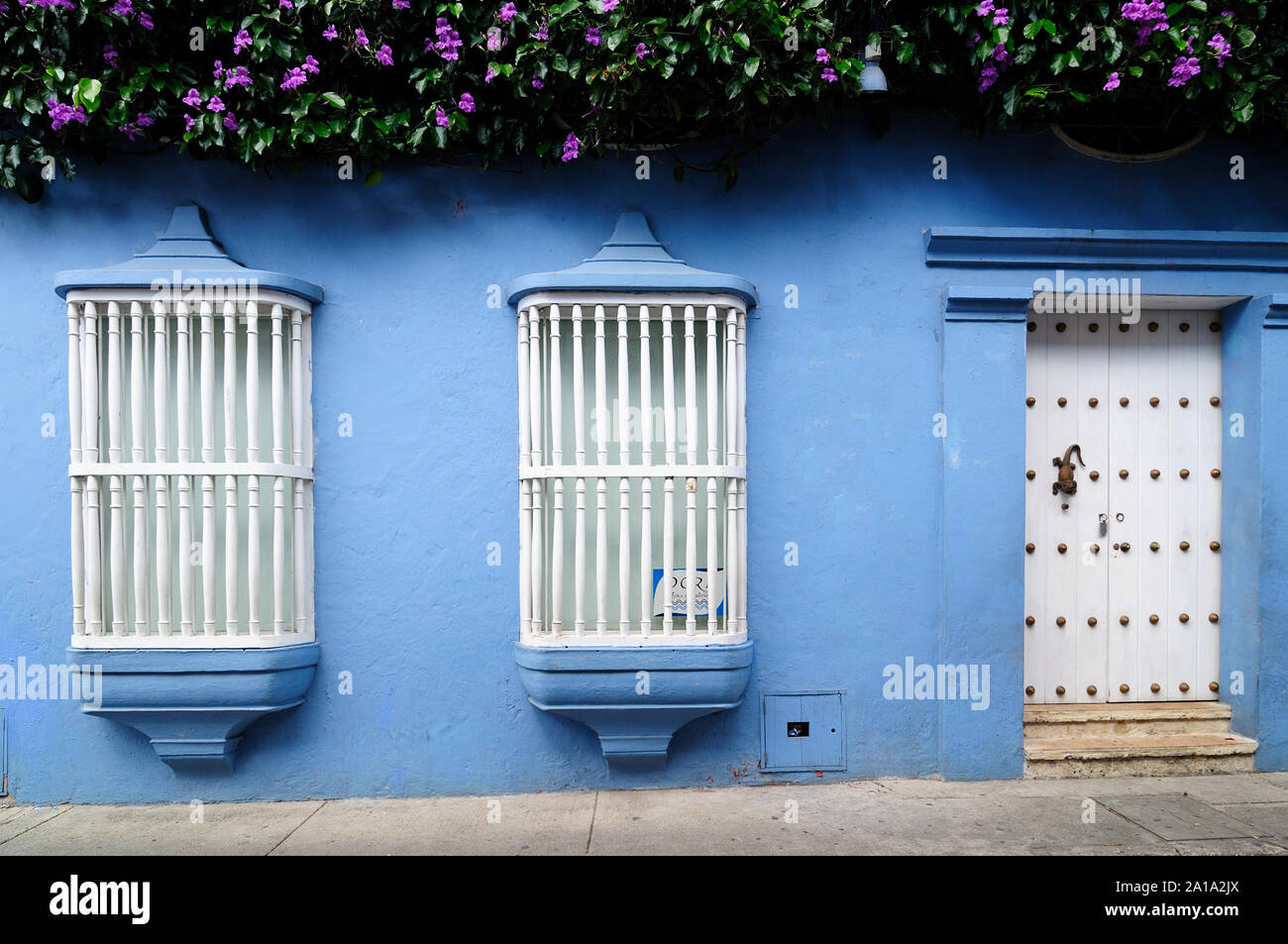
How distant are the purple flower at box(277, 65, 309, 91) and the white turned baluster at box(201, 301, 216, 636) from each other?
1082mm

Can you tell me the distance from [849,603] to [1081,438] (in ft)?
5.41

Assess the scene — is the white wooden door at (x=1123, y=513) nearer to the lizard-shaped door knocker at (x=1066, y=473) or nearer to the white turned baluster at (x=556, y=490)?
the lizard-shaped door knocker at (x=1066, y=473)

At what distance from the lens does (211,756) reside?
3969 mm

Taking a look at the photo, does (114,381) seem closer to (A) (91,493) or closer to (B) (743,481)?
(A) (91,493)

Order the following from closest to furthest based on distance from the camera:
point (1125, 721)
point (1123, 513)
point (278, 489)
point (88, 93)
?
point (88, 93), point (278, 489), point (1125, 721), point (1123, 513)

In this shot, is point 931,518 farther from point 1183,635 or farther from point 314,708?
point 314,708

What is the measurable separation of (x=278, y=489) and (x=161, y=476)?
53cm

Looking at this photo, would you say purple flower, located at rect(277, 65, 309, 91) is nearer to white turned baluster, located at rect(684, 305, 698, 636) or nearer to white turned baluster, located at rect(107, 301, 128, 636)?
white turned baluster, located at rect(107, 301, 128, 636)

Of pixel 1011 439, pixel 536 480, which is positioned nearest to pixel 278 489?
pixel 536 480

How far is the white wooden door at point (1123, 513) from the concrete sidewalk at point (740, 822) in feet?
2.05

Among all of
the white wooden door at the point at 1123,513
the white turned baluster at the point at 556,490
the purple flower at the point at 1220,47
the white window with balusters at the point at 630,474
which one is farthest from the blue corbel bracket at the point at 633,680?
the purple flower at the point at 1220,47

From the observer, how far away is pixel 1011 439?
424 cm

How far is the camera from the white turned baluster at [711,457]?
395 centimetres

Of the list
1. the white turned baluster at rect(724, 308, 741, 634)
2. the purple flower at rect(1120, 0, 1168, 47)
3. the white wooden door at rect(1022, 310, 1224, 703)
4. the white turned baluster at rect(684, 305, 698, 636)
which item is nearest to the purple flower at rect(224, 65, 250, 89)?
the white turned baluster at rect(684, 305, 698, 636)
